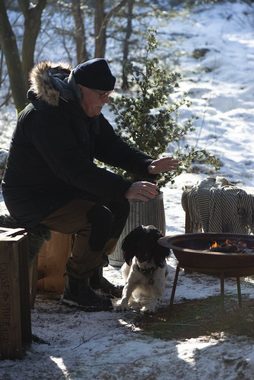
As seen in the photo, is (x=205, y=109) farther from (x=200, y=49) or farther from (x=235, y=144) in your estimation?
(x=200, y=49)

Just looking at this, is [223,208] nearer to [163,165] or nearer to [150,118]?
[163,165]

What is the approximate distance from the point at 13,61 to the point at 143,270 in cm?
489

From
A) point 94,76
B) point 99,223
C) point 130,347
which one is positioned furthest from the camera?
point 99,223

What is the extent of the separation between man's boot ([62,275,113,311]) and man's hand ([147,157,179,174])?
2.95ft

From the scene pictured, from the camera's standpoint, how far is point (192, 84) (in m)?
15.0

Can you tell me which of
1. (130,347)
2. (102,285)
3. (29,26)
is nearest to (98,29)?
(29,26)

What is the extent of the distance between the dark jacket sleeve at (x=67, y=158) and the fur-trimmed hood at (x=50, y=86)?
9cm

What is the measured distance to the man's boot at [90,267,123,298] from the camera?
5.17m

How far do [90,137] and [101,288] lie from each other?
1230 millimetres

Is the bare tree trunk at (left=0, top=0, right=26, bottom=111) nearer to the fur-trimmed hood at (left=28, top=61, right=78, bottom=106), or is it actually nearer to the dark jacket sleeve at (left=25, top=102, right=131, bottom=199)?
the fur-trimmed hood at (left=28, top=61, right=78, bottom=106)

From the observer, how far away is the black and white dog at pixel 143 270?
4719 millimetres

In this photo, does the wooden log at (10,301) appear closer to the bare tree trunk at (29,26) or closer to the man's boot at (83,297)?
the man's boot at (83,297)

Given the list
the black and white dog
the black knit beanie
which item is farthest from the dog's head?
the black knit beanie

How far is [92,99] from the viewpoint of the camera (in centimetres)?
453
